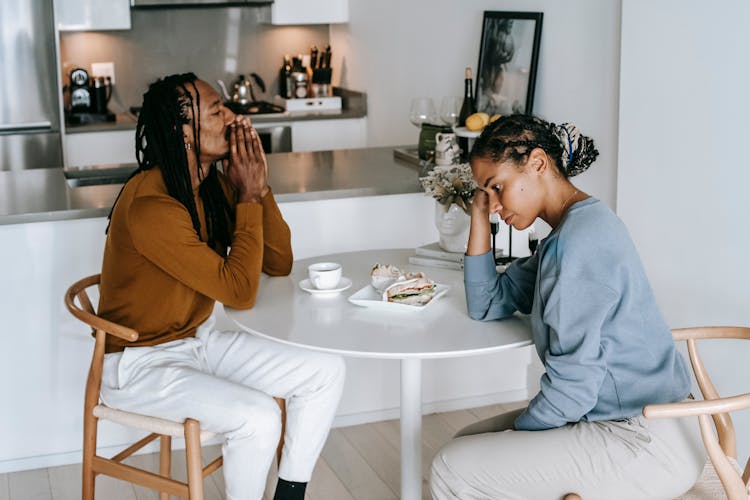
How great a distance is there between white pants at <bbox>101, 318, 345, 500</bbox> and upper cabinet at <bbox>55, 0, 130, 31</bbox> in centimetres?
297

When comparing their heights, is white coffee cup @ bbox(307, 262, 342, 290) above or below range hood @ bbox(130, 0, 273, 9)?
below

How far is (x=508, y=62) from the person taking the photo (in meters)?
3.70

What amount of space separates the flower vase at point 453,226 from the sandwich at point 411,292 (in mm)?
311

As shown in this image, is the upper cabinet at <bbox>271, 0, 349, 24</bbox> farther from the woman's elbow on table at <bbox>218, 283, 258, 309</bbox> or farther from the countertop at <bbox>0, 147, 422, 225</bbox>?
the woman's elbow on table at <bbox>218, 283, 258, 309</bbox>

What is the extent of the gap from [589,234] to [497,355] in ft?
5.31

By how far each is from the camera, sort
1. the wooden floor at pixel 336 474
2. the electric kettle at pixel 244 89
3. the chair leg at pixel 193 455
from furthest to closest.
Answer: the electric kettle at pixel 244 89 → the wooden floor at pixel 336 474 → the chair leg at pixel 193 455

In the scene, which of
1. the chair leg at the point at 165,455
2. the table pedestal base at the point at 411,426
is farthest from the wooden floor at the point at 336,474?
the table pedestal base at the point at 411,426

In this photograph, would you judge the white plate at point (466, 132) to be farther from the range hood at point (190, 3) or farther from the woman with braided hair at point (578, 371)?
the range hood at point (190, 3)

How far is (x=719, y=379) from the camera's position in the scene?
2637mm

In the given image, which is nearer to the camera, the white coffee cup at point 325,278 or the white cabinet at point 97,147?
the white coffee cup at point 325,278

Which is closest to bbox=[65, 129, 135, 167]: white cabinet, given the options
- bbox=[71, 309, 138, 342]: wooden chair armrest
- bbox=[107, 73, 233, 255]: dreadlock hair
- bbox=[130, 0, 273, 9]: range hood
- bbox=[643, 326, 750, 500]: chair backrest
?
bbox=[130, 0, 273, 9]: range hood

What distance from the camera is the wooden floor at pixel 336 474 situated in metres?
2.83

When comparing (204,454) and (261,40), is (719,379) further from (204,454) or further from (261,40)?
(261,40)

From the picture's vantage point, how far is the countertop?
287 centimetres
